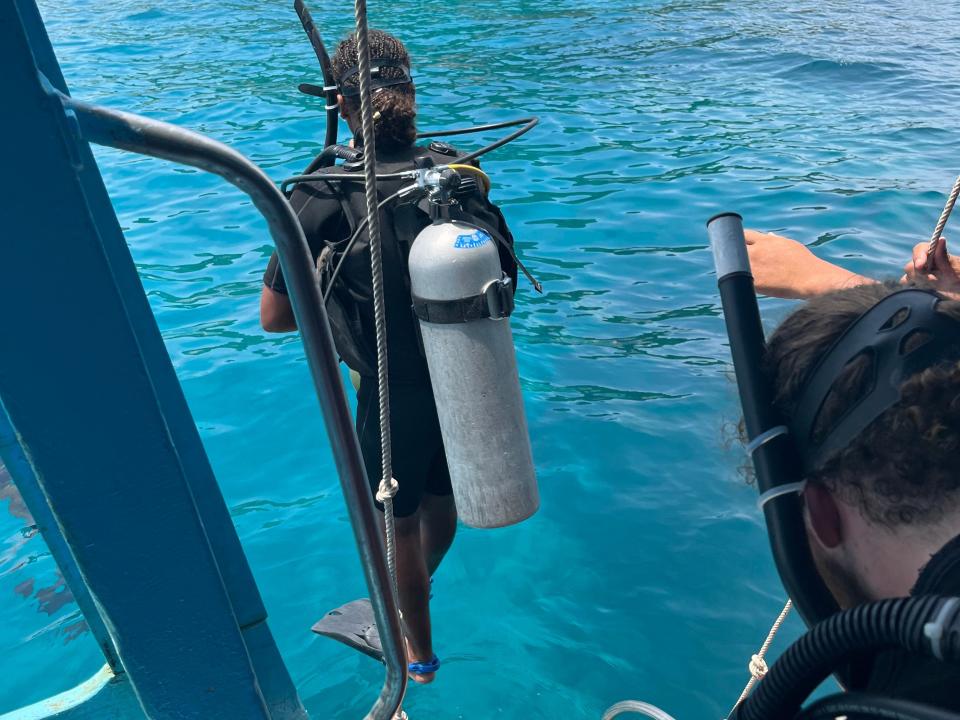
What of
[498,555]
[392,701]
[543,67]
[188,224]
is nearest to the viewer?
[392,701]

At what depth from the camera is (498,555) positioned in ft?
12.8

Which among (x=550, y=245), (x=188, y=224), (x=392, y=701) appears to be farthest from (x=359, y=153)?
(x=188, y=224)

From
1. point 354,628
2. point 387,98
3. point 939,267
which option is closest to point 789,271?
point 939,267

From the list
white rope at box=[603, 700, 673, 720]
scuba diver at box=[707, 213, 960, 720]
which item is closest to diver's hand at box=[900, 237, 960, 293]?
scuba diver at box=[707, 213, 960, 720]

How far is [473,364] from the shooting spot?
2299 millimetres

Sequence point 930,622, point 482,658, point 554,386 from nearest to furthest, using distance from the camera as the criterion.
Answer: point 930,622 → point 482,658 → point 554,386

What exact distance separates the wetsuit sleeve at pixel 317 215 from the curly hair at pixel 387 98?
268mm

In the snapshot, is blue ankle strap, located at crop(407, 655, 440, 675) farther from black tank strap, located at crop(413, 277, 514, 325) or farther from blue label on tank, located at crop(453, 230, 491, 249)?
blue label on tank, located at crop(453, 230, 491, 249)

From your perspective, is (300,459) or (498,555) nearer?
(498,555)

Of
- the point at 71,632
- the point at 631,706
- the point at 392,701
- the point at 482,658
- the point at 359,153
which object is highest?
the point at 359,153

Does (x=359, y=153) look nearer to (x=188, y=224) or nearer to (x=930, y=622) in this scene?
(x=930, y=622)

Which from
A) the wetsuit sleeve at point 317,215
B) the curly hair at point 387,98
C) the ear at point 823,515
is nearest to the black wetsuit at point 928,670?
the ear at point 823,515

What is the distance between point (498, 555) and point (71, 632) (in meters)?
1.84

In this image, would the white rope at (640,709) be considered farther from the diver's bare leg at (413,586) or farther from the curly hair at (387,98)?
the curly hair at (387,98)
